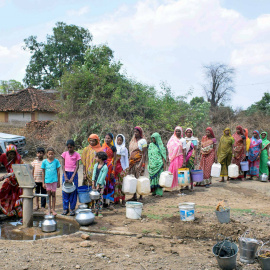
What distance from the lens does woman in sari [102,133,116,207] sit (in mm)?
6492

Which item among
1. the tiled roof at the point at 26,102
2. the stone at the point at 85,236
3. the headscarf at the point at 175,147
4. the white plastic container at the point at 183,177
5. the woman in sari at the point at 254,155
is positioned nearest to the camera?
the stone at the point at 85,236

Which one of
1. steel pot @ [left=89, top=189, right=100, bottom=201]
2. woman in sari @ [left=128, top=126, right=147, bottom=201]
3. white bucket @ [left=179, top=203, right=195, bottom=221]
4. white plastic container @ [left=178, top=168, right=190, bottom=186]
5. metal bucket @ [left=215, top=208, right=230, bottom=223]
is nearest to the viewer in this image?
metal bucket @ [left=215, top=208, right=230, bottom=223]

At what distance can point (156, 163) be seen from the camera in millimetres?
7891

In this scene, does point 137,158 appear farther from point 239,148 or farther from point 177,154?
point 239,148

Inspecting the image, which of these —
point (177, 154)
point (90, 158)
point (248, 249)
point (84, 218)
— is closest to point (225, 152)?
point (177, 154)

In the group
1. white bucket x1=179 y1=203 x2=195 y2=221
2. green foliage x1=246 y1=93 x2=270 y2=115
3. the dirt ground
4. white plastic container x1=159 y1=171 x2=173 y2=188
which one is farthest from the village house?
white bucket x1=179 y1=203 x2=195 y2=221

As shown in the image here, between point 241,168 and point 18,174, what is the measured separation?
7.80 meters

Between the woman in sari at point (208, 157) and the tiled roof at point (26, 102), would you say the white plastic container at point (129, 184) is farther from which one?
the tiled roof at point (26, 102)

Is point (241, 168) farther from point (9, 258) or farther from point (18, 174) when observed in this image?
point (9, 258)

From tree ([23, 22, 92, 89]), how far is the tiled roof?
9173 mm

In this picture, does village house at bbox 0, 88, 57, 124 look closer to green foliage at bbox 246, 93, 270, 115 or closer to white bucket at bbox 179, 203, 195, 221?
green foliage at bbox 246, 93, 270, 115

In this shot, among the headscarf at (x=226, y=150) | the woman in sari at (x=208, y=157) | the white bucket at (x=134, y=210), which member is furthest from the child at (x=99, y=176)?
the headscarf at (x=226, y=150)

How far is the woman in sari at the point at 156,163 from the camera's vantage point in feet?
25.8

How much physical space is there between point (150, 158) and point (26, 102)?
19.2 m
